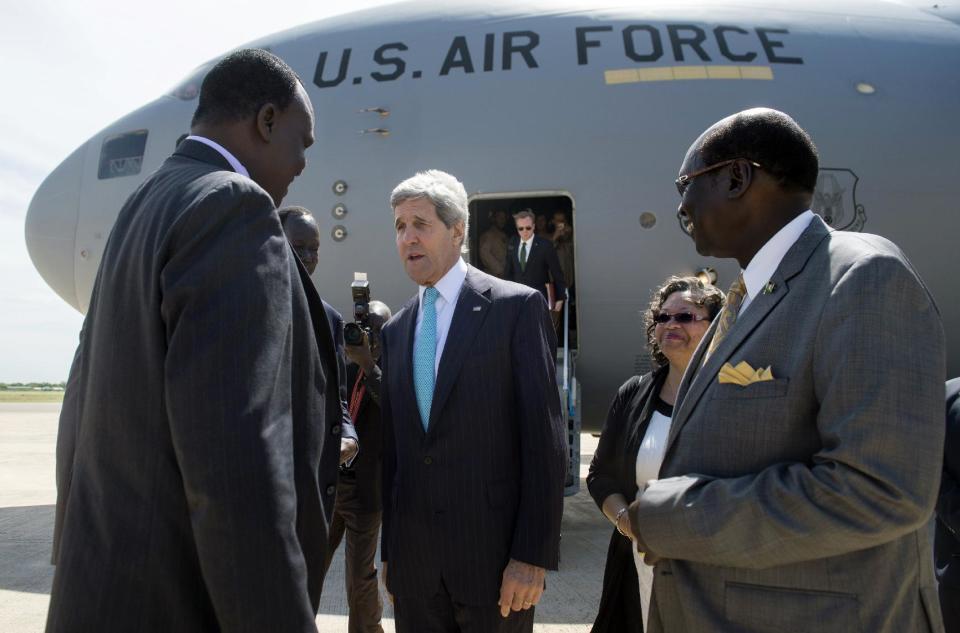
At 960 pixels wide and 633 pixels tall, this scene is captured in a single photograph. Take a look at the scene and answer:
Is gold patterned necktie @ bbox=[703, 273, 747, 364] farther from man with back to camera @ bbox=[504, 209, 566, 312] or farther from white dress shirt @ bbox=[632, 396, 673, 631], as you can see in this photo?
man with back to camera @ bbox=[504, 209, 566, 312]

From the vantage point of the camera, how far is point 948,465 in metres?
2.65

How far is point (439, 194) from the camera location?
2857 mm

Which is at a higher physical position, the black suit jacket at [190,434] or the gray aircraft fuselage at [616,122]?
the gray aircraft fuselage at [616,122]

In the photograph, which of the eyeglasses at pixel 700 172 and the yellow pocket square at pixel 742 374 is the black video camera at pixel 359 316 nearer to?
the eyeglasses at pixel 700 172

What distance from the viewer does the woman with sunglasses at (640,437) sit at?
9.09 feet

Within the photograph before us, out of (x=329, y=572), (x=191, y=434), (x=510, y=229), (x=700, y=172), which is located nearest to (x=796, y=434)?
(x=700, y=172)

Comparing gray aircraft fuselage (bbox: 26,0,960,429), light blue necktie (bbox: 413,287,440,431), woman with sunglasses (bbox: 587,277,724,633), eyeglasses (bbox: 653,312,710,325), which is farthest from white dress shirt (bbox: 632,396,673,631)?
gray aircraft fuselage (bbox: 26,0,960,429)

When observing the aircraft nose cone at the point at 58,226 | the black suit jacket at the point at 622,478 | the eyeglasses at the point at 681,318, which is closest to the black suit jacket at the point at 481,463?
the black suit jacket at the point at 622,478

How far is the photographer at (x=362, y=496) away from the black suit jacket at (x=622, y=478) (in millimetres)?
1225

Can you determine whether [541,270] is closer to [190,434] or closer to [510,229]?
[510,229]

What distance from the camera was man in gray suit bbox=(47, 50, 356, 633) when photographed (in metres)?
1.38

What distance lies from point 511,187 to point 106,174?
175 inches

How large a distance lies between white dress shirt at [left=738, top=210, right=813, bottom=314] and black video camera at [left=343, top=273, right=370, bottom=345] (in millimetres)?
2160

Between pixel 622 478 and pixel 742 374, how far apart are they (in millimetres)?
1549
